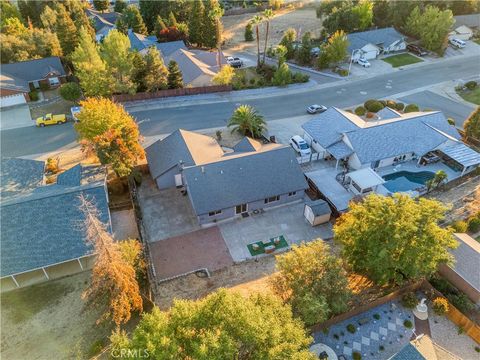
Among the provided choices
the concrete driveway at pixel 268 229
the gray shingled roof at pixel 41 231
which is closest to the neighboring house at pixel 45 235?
the gray shingled roof at pixel 41 231

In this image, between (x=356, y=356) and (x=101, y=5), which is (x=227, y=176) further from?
(x=101, y=5)

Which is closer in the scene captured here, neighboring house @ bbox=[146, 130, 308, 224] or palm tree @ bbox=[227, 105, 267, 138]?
neighboring house @ bbox=[146, 130, 308, 224]

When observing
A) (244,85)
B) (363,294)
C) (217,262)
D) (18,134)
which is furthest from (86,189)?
(244,85)

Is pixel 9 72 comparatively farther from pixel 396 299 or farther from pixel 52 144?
pixel 396 299

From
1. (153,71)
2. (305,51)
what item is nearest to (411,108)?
(305,51)

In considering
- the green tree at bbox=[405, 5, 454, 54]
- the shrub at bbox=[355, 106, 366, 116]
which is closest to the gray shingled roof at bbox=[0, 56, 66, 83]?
the shrub at bbox=[355, 106, 366, 116]

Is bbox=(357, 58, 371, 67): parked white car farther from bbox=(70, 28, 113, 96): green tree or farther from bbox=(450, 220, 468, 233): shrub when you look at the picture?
bbox=(70, 28, 113, 96): green tree

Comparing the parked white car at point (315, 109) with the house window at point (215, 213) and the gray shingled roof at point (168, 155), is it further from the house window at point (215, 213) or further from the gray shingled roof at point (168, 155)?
the house window at point (215, 213)
